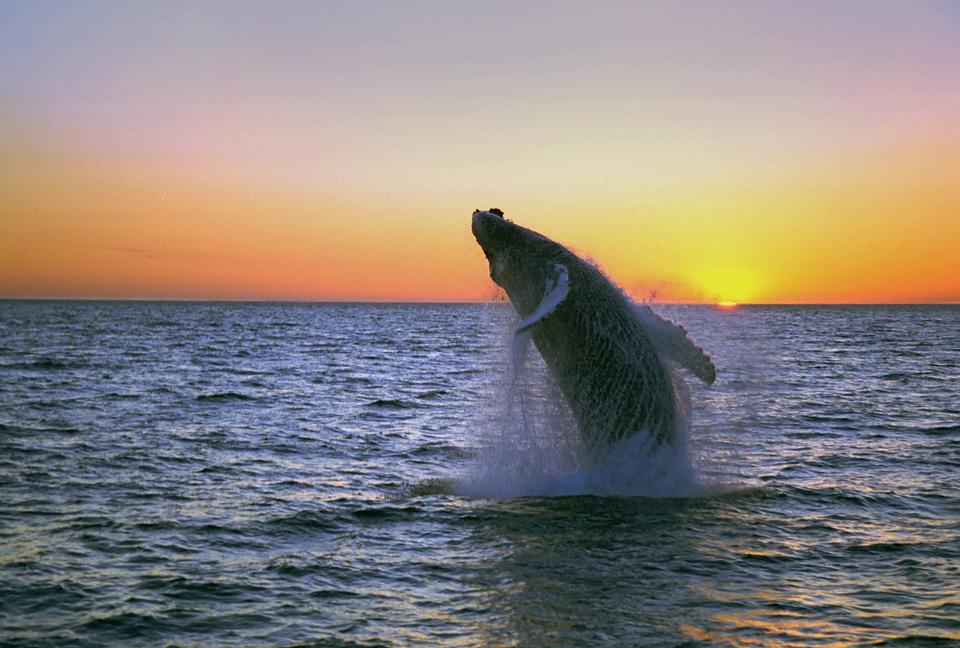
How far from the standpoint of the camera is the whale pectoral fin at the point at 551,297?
10.2 meters

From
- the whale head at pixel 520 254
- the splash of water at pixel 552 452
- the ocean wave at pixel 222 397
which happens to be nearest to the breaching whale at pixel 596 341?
the whale head at pixel 520 254

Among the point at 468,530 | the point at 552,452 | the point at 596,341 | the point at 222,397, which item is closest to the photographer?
the point at 468,530

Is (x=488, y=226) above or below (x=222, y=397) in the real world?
above

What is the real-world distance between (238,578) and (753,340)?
944cm

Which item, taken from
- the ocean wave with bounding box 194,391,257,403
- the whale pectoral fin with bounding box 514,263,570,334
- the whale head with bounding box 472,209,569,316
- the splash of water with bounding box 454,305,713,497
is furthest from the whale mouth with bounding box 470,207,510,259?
the ocean wave with bounding box 194,391,257,403

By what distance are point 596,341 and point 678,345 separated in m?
1.11

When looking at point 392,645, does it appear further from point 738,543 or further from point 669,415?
point 669,415

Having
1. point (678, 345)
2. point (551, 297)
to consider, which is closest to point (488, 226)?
point (551, 297)

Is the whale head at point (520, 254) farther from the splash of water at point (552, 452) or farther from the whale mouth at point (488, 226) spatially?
the splash of water at point (552, 452)

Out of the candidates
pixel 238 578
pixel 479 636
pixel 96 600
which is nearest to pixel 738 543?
pixel 479 636

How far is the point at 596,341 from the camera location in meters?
11.3

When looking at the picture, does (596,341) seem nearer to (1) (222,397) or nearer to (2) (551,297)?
(2) (551,297)

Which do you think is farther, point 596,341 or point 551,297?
point 596,341

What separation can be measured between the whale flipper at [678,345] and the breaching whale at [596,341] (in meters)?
0.01
